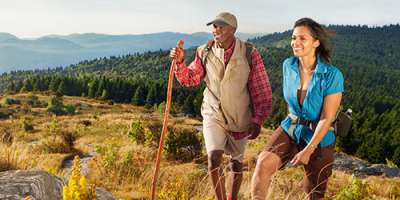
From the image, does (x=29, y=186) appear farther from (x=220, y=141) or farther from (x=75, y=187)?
(x=220, y=141)

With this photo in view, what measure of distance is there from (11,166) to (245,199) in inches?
114

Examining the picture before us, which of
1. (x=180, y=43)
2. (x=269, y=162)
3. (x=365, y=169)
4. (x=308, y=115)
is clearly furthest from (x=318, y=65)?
(x=365, y=169)

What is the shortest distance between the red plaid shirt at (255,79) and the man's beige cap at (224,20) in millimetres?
243

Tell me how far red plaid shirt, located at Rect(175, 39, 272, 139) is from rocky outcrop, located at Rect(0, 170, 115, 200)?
1905 millimetres

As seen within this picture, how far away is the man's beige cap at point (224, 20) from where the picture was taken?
16.2 feet

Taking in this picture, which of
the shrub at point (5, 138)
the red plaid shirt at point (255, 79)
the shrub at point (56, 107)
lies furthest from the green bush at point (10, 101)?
the red plaid shirt at point (255, 79)

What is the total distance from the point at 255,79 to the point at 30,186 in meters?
2.74

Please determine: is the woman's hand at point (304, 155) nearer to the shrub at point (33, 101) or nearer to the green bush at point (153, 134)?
the green bush at point (153, 134)

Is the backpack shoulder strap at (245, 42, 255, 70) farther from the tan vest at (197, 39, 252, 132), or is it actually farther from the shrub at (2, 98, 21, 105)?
the shrub at (2, 98, 21, 105)

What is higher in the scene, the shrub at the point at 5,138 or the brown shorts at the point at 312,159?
the brown shorts at the point at 312,159

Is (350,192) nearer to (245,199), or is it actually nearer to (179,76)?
(245,199)

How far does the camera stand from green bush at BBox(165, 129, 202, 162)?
11211 mm

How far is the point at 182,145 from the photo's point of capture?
37.6 feet

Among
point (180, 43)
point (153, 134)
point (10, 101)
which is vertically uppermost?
point (180, 43)
